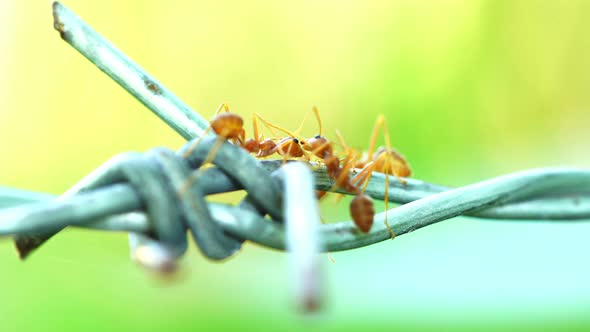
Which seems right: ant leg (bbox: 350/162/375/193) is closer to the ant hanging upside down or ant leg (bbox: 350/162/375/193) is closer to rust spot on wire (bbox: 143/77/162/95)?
the ant hanging upside down

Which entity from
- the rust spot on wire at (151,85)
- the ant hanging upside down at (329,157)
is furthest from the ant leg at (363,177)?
the rust spot on wire at (151,85)

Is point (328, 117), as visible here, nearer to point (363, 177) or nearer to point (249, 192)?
point (363, 177)

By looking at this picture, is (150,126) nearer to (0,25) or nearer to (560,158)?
(0,25)

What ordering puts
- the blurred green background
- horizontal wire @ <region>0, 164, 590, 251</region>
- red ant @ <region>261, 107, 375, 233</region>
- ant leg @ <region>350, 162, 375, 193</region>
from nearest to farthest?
horizontal wire @ <region>0, 164, 590, 251</region>
red ant @ <region>261, 107, 375, 233</region>
ant leg @ <region>350, 162, 375, 193</region>
the blurred green background

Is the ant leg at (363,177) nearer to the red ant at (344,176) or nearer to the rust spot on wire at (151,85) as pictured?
the red ant at (344,176)

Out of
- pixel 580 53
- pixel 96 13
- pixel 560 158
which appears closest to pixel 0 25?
pixel 96 13

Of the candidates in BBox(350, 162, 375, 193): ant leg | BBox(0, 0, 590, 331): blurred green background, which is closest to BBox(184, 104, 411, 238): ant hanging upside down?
BBox(350, 162, 375, 193): ant leg

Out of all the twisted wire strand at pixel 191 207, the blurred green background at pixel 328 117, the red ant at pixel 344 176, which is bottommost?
the twisted wire strand at pixel 191 207

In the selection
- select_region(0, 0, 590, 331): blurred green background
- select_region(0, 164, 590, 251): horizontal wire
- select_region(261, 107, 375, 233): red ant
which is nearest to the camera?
select_region(0, 164, 590, 251): horizontal wire

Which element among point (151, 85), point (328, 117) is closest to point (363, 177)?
point (151, 85)
